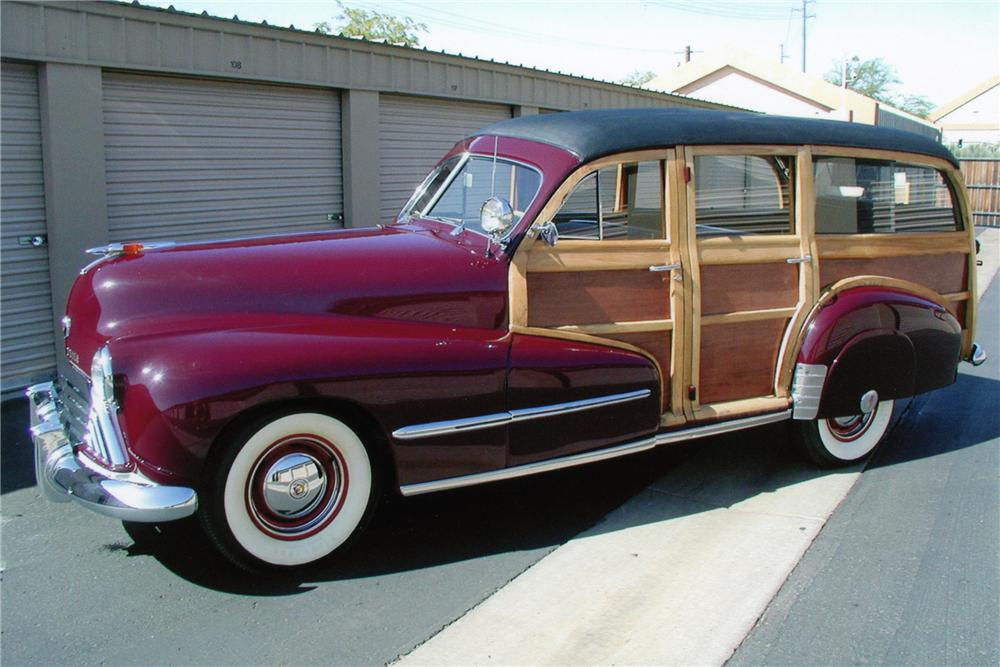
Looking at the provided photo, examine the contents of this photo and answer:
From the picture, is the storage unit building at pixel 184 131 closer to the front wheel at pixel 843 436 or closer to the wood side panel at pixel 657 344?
the wood side panel at pixel 657 344

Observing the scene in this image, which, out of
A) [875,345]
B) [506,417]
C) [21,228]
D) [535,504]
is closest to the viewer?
[506,417]

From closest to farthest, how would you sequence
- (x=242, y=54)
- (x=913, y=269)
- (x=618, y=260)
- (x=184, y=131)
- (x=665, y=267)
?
(x=618, y=260), (x=665, y=267), (x=913, y=269), (x=184, y=131), (x=242, y=54)

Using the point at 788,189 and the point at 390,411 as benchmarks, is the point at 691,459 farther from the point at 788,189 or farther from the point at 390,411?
the point at 390,411

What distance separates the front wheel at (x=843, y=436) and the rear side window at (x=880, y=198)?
3.65ft

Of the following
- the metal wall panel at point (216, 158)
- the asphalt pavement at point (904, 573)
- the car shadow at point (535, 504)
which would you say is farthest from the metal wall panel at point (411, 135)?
the asphalt pavement at point (904, 573)

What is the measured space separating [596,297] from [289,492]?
1729 mm

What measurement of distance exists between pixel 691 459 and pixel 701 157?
1.88 meters

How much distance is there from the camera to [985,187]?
2331 cm

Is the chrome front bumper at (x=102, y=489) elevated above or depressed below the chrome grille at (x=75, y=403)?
below

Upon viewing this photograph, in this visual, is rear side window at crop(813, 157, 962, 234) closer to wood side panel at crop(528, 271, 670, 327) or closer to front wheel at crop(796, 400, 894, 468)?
front wheel at crop(796, 400, 894, 468)

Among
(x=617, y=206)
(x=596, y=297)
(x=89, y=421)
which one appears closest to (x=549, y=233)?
(x=596, y=297)

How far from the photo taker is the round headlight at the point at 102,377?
11.4 ft

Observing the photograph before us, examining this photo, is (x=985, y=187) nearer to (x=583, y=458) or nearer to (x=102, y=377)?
(x=583, y=458)

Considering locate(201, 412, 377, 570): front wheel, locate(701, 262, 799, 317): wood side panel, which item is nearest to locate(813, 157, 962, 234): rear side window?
locate(701, 262, 799, 317): wood side panel
